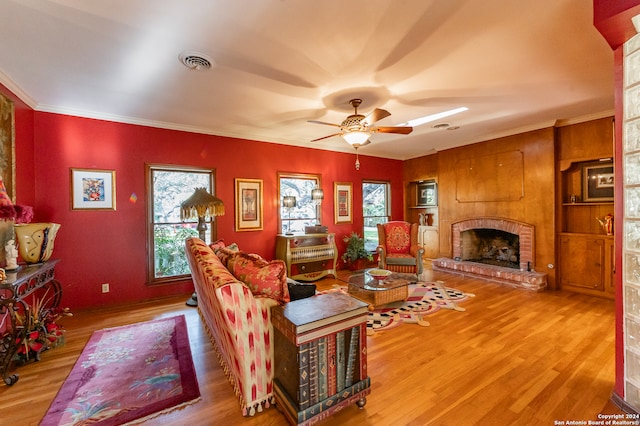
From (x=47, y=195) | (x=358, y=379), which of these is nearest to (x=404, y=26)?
(x=358, y=379)

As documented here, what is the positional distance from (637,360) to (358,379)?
1.81m

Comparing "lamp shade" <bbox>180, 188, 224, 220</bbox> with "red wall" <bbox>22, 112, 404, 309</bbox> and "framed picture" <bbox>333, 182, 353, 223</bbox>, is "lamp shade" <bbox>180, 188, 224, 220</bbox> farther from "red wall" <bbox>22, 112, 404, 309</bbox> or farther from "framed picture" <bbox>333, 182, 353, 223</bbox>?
"framed picture" <bbox>333, 182, 353, 223</bbox>

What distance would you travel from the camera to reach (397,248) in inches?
201

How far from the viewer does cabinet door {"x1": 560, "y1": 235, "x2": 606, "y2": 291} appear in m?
4.03

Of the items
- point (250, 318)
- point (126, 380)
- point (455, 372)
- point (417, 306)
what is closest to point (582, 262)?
point (417, 306)

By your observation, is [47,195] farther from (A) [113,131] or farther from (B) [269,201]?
(B) [269,201]

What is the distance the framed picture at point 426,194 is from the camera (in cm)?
671

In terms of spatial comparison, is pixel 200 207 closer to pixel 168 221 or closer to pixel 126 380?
pixel 168 221

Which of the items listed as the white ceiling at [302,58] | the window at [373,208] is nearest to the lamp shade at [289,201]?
the white ceiling at [302,58]

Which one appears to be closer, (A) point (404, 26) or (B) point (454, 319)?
(A) point (404, 26)

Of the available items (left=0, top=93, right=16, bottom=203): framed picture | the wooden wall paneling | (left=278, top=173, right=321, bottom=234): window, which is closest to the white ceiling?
(left=0, top=93, right=16, bottom=203): framed picture

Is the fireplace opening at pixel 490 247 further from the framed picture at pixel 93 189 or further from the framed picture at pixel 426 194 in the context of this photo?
the framed picture at pixel 93 189

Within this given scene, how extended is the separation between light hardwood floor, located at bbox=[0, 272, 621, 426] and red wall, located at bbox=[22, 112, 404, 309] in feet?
1.72

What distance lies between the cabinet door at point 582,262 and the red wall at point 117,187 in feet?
17.0
